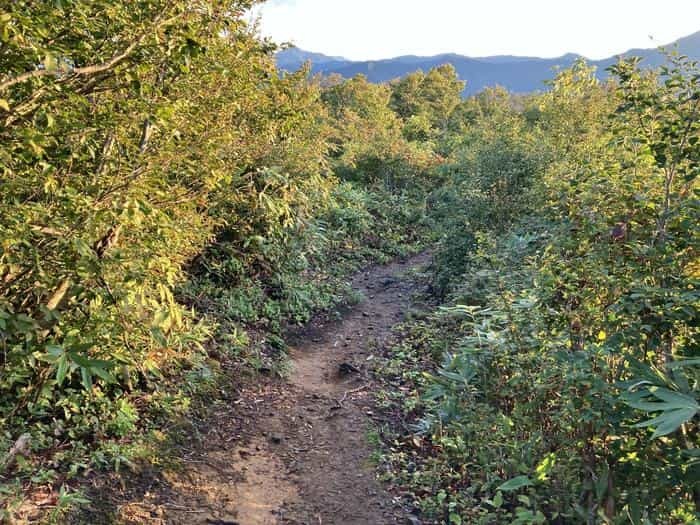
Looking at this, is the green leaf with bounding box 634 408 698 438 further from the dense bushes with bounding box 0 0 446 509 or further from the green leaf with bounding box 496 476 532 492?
the dense bushes with bounding box 0 0 446 509

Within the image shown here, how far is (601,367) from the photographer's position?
8.75ft

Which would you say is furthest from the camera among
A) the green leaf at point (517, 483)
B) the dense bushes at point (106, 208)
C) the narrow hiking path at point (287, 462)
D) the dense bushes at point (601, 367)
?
the narrow hiking path at point (287, 462)

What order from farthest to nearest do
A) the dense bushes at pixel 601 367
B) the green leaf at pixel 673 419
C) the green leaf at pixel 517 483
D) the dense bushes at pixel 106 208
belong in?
the green leaf at pixel 517 483
the dense bushes at pixel 106 208
the dense bushes at pixel 601 367
the green leaf at pixel 673 419

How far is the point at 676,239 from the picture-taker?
2438 mm

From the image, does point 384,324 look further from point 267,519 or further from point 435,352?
point 267,519

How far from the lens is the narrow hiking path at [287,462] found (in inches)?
139

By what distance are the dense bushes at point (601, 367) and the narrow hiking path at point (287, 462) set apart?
19.7 inches

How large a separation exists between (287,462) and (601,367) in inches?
109

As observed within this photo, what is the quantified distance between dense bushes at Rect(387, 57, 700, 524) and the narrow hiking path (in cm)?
50

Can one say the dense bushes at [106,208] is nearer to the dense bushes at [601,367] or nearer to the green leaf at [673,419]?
the green leaf at [673,419]

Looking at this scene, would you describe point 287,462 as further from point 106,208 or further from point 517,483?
point 106,208

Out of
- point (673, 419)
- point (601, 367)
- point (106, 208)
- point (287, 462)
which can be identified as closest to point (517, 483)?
point (601, 367)

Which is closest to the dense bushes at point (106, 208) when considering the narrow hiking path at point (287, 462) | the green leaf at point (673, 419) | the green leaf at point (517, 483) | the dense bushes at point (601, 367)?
the narrow hiking path at point (287, 462)

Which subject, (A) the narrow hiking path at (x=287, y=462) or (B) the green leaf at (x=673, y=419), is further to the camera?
(A) the narrow hiking path at (x=287, y=462)
